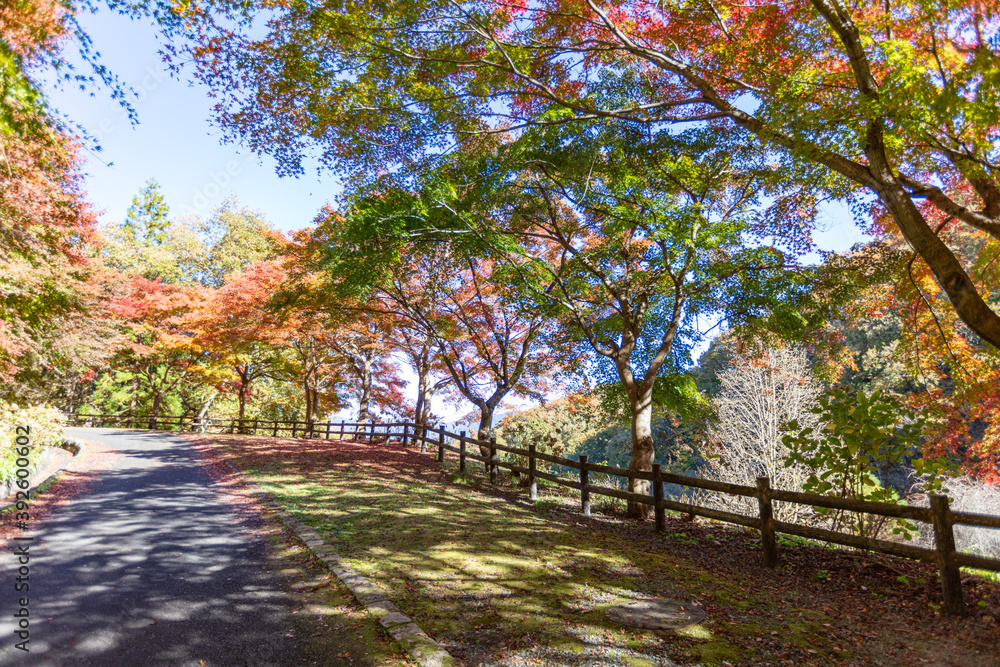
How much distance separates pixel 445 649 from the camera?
364cm

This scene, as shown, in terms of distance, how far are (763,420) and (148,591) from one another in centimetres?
1541

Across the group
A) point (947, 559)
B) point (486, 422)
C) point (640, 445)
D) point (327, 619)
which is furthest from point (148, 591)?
point (486, 422)

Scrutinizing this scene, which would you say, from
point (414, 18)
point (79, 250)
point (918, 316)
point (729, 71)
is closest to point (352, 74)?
point (414, 18)

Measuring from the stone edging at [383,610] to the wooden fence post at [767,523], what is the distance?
485 cm

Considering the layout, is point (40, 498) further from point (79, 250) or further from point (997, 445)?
point (997, 445)

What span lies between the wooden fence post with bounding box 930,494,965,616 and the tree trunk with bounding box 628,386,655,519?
4.83m

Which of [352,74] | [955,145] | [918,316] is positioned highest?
[352,74]

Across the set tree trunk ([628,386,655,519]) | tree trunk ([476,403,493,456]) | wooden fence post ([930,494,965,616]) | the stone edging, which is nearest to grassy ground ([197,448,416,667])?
the stone edging

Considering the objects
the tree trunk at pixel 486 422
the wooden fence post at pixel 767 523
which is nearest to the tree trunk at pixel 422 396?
the tree trunk at pixel 486 422

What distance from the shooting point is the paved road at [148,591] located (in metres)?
3.57

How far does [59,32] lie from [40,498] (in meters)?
6.99

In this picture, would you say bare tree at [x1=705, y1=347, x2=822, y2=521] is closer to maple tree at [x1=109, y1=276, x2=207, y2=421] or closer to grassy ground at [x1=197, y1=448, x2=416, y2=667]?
grassy ground at [x1=197, y1=448, x2=416, y2=667]

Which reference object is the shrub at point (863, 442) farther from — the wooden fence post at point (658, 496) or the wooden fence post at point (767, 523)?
the wooden fence post at point (658, 496)

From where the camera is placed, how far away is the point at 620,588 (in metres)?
5.23
